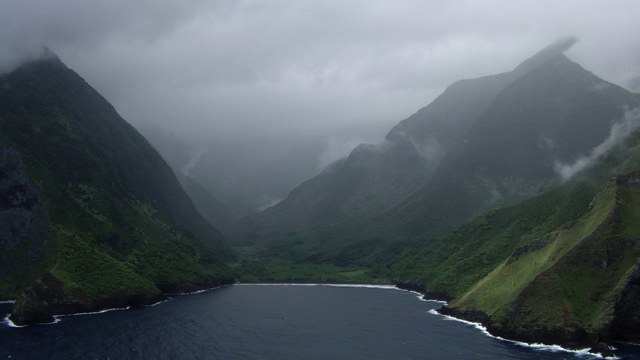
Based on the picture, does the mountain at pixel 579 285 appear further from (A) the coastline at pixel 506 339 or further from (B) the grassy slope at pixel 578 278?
(A) the coastline at pixel 506 339

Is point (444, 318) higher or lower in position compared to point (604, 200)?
lower

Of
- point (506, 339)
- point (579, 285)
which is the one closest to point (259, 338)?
point (506, 339)

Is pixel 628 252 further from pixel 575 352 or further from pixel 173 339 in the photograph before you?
pixel 173 339

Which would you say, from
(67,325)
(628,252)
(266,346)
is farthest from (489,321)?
(67,325)

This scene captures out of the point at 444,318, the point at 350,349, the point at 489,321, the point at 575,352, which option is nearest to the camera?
the point at 575,352

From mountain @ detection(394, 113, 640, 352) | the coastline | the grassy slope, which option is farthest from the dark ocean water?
the grassy slope

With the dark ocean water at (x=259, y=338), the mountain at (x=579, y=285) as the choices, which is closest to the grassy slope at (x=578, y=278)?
the mountain at (x=579, y=285)

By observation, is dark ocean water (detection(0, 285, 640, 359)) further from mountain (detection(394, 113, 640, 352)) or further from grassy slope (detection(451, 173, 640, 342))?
grassy slope (detection(451, 173, 640, 342))

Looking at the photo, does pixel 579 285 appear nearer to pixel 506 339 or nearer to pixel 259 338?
pixel 506 339
